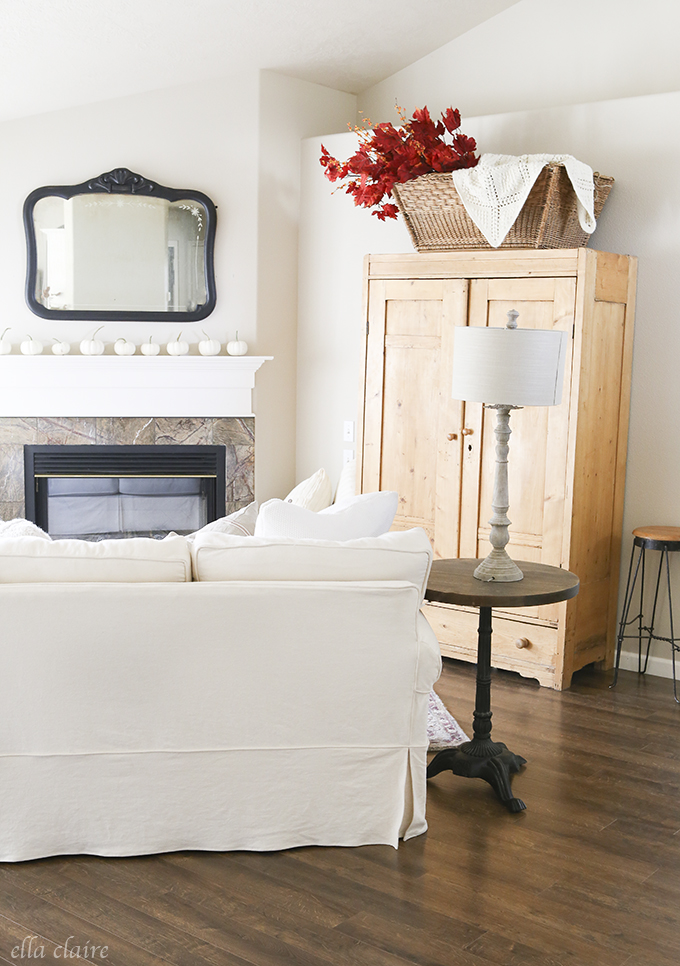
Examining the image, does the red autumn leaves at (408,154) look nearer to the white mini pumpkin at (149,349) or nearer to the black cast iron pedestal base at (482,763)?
the white mini pumpkin at (149,349)

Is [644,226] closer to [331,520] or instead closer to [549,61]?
[549,61]

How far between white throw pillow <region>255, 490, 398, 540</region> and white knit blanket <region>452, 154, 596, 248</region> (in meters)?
1.46

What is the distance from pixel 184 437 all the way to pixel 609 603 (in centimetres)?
233

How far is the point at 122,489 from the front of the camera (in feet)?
16.8

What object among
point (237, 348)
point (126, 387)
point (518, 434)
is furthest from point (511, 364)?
point (126, 387)

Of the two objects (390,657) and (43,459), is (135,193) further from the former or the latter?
(390,657)

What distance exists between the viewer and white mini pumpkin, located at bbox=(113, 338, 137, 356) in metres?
4.89

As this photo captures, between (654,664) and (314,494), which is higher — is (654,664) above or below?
below

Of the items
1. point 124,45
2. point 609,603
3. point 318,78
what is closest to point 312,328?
point 318,78

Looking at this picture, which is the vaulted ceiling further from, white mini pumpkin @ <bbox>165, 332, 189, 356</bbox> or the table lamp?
the table lamp

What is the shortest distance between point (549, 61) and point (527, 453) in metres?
2.03

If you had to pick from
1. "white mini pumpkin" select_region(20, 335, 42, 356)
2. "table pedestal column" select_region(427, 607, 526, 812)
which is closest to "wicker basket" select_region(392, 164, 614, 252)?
"table pedestal column" select_region(427, 607, 526, 812)

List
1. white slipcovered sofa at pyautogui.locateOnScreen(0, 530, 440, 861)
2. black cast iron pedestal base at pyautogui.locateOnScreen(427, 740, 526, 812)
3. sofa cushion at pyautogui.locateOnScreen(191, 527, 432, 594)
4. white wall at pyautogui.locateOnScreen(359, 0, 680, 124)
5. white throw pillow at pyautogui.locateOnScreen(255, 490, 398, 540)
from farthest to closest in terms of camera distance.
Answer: white wall at pyautogui.locateOnScreen(359, 0, 680, 124), black cast iron pedestal base at pyautogui.locateOnScreen(427, 740, 526, 812), white throw pillow at pyautogui.locateOnScreen(255, 490, 398, 540), sofa cushion at pyautogui.locateOnScreen(191, 527, 432, 594), white slipcovered sofa at pyautogui.locateOnScreen(0, 530, 440, 861)

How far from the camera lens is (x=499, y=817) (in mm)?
2789
